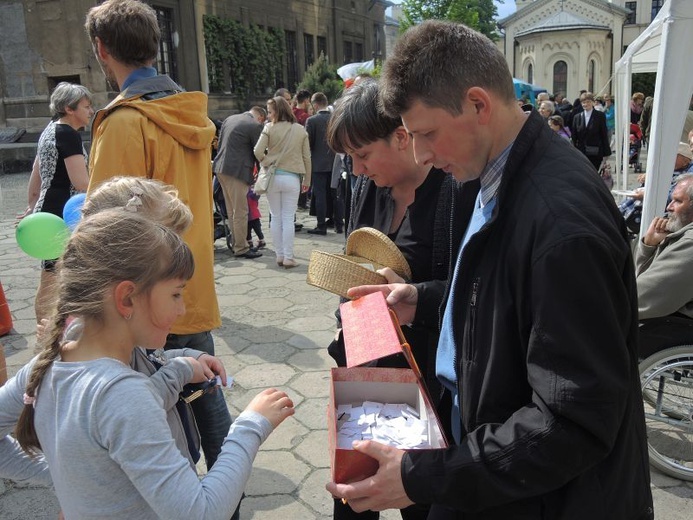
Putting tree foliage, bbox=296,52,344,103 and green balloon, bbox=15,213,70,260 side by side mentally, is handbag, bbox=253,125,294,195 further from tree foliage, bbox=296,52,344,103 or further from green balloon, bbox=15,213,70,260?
tree foliage, bbox=296,52,344,103

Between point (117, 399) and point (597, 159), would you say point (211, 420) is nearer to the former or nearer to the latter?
point (117, 399)

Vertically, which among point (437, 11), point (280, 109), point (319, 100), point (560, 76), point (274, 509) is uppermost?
point (437, 11)

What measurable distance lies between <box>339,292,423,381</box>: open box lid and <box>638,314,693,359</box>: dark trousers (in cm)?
181

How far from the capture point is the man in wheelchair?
9.04ft

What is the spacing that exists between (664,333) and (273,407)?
2272mm

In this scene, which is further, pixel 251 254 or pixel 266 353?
pixel 251 254

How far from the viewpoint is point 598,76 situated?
Result: 49188 mm

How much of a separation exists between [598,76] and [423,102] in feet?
178

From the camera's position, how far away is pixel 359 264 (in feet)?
6.27

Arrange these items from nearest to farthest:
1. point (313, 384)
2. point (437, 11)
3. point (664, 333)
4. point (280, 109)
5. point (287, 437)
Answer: point (664, 333) < point (287, 437) < point (313, 384) < point (280, 109) < point (437, 11)

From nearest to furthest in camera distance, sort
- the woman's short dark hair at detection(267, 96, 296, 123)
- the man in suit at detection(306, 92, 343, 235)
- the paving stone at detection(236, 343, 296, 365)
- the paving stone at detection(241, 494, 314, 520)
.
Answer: the paving stone at detection(241, 494, 314, 520) → the paving stone at detection(236, 343, 296, 365) → the woman's short dark hair at detection(267, 96, 296, 123) → the man in suit at detection(306, 92, 343, 235)

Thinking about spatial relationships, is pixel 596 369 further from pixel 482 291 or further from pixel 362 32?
pixel 362 32

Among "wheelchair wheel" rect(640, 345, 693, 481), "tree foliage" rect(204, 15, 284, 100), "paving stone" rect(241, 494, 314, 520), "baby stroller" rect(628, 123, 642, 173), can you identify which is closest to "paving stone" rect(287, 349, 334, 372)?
"paving stone" rect(241, 494, 314, 520)

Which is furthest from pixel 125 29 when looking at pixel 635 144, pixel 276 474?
pixel 635 144
